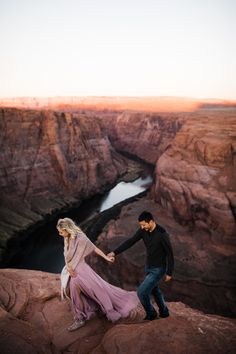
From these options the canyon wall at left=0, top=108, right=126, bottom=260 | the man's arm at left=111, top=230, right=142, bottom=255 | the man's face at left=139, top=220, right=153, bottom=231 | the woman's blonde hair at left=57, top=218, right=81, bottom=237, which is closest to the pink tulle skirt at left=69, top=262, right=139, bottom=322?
the woman's blonde hair at left=57, top=218, right=81, bottom=237

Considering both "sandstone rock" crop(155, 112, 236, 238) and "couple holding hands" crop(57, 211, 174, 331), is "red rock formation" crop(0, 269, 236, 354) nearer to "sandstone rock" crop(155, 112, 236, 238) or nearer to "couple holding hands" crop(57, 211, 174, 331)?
"couple holding hands" crop(57, 211, 174, 331)

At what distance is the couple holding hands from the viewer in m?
6.15

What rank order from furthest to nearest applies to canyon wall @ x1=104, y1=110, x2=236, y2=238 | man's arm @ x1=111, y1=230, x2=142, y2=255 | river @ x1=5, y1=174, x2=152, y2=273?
river @ x1=5, y1=174, x2=152, y2=273 < canyon wall @ x1=104, y1=110, x2=236, y2=238 < man's arm @ x1=111, y1=230, x2=142, y2=255

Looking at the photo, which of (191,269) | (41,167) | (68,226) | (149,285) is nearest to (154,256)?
(149,285)

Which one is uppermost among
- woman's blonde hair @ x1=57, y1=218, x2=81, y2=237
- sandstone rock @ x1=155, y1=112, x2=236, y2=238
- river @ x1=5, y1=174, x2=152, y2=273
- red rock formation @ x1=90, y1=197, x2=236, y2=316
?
woman's blonde hair @ x1=57, y1=218, x2=81, y2=237

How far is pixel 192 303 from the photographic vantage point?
58.0 feet

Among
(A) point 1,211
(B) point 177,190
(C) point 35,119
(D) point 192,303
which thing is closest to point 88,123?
(C) point 35,119

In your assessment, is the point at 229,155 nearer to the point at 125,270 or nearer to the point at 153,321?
the point at 125,270

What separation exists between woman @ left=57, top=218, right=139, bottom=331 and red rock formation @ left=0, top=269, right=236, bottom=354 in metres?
0.25

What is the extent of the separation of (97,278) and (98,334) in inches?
42.7

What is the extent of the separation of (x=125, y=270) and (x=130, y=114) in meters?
66.3

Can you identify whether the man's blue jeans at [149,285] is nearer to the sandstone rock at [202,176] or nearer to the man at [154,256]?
the man at [154,256]

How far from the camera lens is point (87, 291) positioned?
631cm

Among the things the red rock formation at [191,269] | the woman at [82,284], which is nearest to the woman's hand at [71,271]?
the woman at [82,284]
